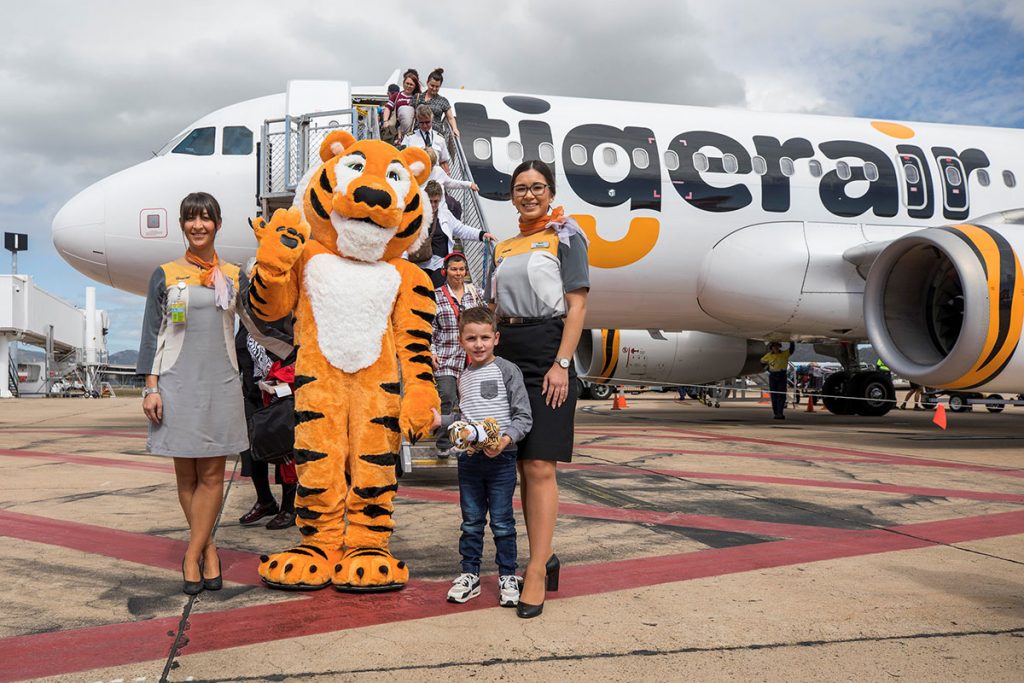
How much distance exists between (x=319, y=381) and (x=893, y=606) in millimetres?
2376

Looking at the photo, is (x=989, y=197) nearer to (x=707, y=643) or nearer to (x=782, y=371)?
(x=782, y=371)

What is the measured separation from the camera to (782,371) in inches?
525

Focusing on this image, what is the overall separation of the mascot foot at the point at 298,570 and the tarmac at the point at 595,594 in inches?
2.7

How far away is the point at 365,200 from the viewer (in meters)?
3.22

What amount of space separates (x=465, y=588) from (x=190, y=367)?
1.41 metres

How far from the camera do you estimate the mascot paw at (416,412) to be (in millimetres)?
3176

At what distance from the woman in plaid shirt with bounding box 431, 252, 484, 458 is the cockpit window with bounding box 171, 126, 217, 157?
4.64 m

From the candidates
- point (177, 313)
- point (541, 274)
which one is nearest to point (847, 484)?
point (541, 274)

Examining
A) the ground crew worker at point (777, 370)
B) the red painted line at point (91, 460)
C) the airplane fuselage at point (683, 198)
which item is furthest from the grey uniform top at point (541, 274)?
the ground crew worker at point (777, 370)

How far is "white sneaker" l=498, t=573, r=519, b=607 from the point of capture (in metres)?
2.85

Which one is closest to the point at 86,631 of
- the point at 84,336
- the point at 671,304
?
the point at 671,304

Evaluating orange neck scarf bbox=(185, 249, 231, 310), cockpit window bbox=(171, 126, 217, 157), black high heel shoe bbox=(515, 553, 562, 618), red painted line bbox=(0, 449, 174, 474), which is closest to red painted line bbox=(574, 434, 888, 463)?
red painted line bbox=(0, 449, 174, 474)

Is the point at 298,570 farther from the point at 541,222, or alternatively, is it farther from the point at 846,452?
the point at 846,452

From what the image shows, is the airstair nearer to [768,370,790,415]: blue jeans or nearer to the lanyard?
the lanyard
